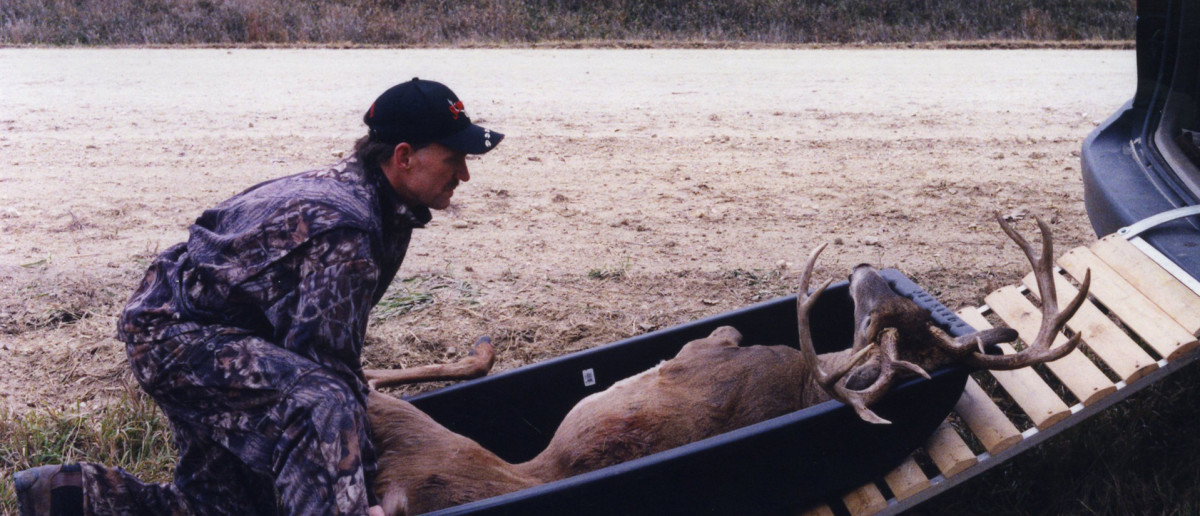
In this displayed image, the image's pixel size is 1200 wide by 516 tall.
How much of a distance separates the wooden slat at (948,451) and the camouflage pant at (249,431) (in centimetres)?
192

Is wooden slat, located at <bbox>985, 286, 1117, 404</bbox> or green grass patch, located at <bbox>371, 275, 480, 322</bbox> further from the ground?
wooden slat, located at <bbox>985, 286, 1117, 404</bbox>

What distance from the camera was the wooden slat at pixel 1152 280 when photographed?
3707 millimetres

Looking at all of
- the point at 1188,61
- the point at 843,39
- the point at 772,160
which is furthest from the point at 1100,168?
the point at 843,39

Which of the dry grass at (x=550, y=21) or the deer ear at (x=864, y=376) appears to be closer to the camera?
the deer ear at (x=864, y=376)

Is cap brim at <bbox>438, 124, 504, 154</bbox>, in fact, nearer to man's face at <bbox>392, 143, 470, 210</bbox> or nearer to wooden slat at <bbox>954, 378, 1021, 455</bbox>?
man's face at <bbox>392, 143, 470, 210</bbox>

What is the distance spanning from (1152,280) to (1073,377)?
66cm

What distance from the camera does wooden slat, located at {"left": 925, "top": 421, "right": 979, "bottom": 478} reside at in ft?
11.0

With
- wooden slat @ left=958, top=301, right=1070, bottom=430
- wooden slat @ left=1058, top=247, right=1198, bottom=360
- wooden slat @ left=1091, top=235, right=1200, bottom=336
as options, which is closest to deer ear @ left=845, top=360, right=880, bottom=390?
wooden slat @ left=958, top=301, right=1070, bottom=430

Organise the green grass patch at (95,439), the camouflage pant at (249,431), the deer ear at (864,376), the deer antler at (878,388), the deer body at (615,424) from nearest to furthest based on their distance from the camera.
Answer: the camouflage pant at (249,431) → the deer antler at (878,388) → the deer body at (615,424) → the deer ear at (864,376) → the green grass patch at (95,439)

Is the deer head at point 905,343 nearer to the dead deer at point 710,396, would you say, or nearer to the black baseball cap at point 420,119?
A: the dead deer at point 710,396

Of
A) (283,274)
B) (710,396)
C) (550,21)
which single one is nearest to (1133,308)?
(710,396)

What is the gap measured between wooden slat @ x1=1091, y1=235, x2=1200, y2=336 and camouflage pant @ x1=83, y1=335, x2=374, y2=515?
299cm

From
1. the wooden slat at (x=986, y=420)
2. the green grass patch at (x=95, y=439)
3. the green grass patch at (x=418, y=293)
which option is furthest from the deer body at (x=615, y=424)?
the green grass patch at (x=418, y=293)

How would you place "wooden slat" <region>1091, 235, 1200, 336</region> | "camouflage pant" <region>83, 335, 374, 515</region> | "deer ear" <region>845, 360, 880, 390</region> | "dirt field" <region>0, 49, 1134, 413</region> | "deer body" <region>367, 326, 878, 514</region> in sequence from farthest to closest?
"dirt field" <region>0, 49, 1134, 413</region> < "wooden slat" <region>1091, 235, 1200, 336</region> < "deer ear" <region>845, 360, 880, 390</region> < "deer body" <region>367, 326, 878, 514</region> < "camouflage pant" <region>83, 335, 374, 515</region>
